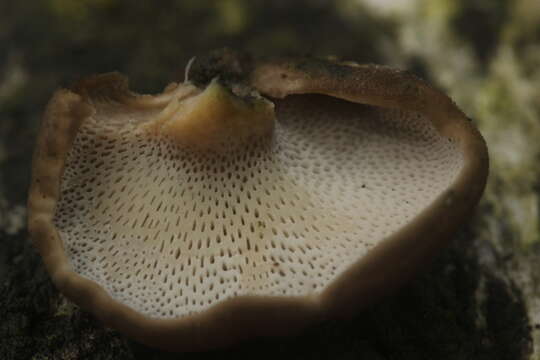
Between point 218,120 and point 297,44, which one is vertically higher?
point 218,120

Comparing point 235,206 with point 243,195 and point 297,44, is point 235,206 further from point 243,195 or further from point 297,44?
point 297,44

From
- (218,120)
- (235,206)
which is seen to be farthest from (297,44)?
(235,206)

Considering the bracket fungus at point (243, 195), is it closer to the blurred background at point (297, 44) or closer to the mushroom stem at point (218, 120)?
the mushroom stem at point (218, 120)

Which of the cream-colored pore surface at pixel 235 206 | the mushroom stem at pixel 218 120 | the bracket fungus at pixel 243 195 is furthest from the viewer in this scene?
the mushroom stem at pixel 218 120

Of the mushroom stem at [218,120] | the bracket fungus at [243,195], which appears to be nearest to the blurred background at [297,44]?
the bracket fungus at [243,195]

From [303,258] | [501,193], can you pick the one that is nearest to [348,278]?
[303,258]

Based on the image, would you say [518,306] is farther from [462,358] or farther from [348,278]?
[348,278]

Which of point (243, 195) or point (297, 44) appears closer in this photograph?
point (243, 195)
